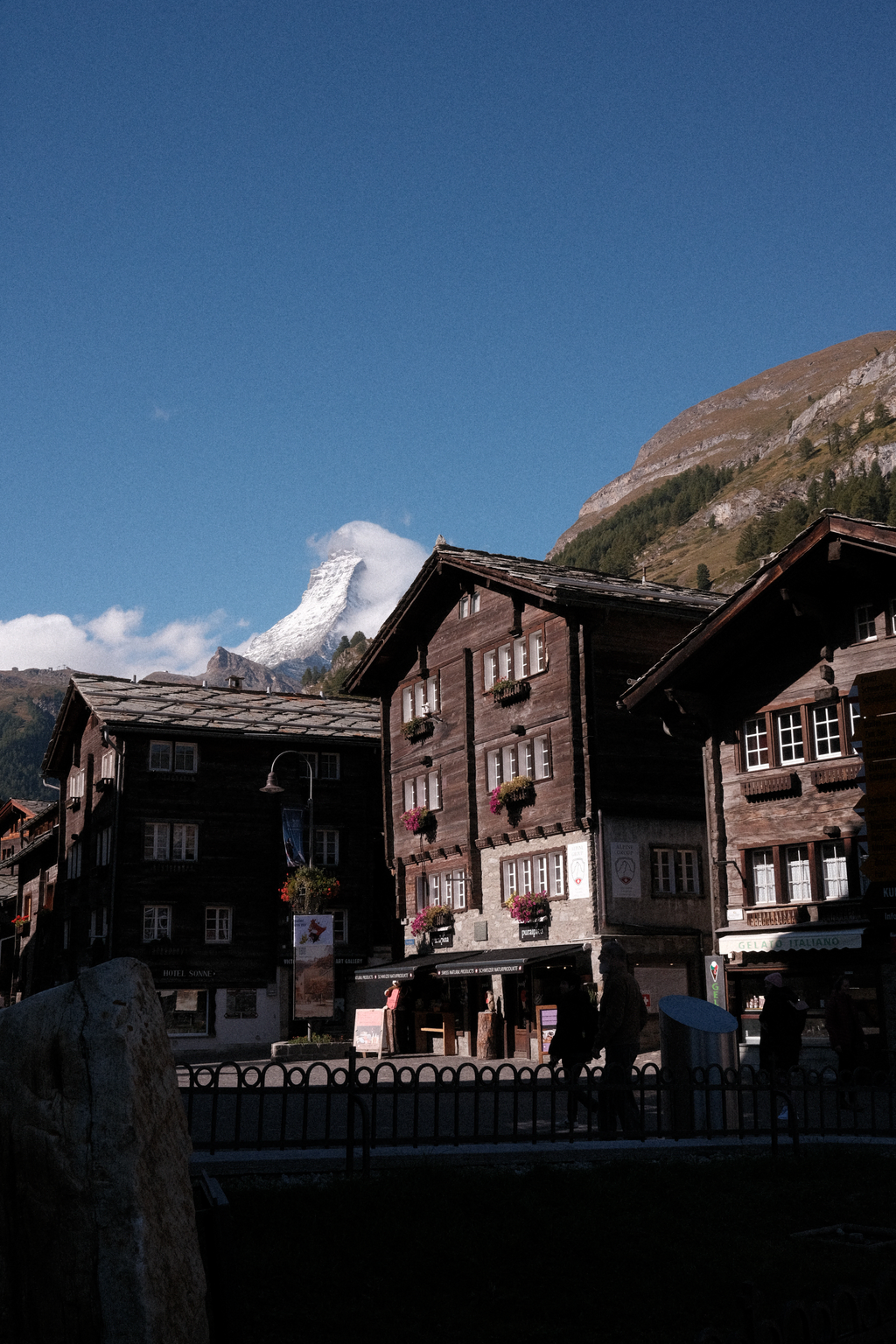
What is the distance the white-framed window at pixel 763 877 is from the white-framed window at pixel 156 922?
948 inches

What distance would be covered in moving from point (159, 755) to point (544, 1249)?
41.7 metres

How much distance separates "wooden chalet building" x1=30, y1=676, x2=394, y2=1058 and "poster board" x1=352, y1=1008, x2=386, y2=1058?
35.1 feet

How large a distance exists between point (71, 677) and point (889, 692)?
36.6m

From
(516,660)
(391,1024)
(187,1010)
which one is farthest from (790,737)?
(187,1010)

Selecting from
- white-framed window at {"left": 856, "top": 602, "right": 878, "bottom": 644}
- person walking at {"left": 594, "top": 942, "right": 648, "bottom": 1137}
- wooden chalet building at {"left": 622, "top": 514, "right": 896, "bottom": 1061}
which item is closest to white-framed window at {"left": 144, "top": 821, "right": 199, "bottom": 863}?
wooden chalet building at {"left": 622, "top": 514, "right": 896, "bottom": 1061}

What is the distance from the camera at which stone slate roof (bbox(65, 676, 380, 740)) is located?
4938 cm

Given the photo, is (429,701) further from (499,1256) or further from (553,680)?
(499,1256)

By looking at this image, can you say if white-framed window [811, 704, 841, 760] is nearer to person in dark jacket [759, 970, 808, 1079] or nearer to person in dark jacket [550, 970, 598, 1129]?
person in dark jacket [759, 970, 808, 1079]

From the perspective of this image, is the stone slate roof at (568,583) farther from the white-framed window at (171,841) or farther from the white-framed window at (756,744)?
the white-framed window at (171,841)

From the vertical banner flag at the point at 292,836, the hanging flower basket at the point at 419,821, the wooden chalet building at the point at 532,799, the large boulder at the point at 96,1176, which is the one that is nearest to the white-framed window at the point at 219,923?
the vertical banner flag at the point at 292,836

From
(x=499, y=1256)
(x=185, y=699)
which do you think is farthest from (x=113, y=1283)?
(x=185, y=699)

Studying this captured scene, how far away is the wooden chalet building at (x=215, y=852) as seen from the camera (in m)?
47.2

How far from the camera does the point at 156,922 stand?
156ft

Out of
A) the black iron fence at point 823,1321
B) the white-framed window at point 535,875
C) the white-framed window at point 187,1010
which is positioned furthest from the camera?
the white-framed window at point 187,1010
